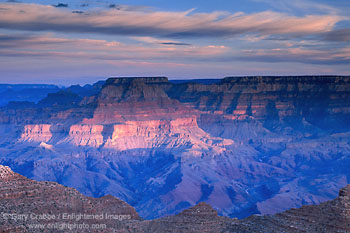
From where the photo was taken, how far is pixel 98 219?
175 ft

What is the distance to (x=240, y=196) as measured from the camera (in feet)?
558

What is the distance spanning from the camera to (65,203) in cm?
5262

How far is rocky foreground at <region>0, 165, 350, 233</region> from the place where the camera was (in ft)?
158

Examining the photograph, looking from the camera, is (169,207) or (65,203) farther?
(169,207)

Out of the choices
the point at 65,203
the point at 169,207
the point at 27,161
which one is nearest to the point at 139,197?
the point at 169,207

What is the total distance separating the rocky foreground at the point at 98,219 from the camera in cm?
4809

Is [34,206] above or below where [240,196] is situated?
above

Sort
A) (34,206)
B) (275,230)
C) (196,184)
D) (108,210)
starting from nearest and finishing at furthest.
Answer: (34,206) < (275,230) < (108,210) < (196,184)

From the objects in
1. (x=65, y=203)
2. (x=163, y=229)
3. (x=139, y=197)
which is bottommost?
(x=139, y=197)

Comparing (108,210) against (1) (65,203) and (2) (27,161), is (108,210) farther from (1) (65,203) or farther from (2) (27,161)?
(2) (27,161)

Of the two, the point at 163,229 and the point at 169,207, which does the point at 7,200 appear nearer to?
the point at 163,229

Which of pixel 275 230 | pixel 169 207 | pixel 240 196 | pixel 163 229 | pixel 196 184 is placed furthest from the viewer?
pixel 196 184

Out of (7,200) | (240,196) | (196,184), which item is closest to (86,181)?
(196,184)

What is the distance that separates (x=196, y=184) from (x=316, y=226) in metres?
131
